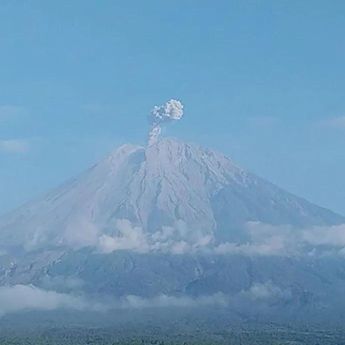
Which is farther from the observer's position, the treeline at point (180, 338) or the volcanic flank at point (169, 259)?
the volcanic flank at point (169, 259)

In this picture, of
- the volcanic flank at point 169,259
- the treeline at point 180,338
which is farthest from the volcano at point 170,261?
the treeline at point 180,338

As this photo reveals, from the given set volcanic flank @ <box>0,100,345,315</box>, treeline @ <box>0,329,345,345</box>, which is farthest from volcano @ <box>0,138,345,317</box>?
treeline @ <box>0,329,345,345</box>

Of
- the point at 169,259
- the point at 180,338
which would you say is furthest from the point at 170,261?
the point at 180,338

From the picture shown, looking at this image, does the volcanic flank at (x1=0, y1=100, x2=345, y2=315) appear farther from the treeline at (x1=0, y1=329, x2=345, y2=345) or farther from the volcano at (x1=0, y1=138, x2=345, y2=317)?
the treeline at (x1=0, y1=329, x2=345, y2=345)

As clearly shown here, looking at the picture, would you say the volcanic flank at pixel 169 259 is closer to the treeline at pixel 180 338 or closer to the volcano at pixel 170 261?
the volcano at pixel 170 261

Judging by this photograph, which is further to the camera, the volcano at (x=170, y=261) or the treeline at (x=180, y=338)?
the volcano at (x=170, y=261)

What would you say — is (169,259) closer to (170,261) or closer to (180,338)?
(170,261)

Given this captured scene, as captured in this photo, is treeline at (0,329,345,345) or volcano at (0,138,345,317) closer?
treeline at (0,329,345,345)

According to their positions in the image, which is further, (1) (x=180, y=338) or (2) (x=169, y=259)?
(2) (x=169, y=259)

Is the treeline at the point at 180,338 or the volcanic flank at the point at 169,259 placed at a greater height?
the volcanic flank at the point at 169,259

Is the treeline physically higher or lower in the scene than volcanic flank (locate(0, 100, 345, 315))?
lower

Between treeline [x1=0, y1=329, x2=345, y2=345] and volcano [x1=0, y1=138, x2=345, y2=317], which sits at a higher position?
volcano [x1=0, y1=138, x2=345, y2=317]
